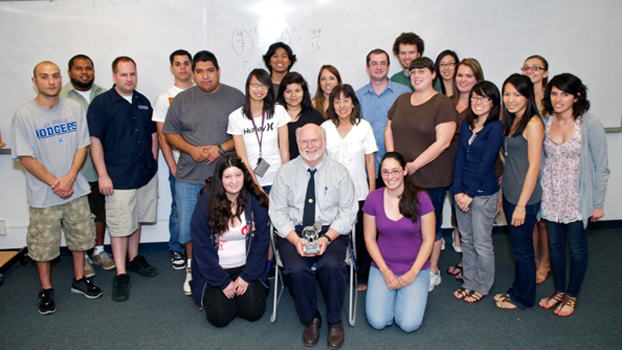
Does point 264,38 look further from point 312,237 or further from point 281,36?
point 312,237

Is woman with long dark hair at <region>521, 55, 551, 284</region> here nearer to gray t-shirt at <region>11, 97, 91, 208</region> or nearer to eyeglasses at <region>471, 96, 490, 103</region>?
eyeglasses at <region>471, 96, 490, 103</region>

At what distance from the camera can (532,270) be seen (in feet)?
8.89

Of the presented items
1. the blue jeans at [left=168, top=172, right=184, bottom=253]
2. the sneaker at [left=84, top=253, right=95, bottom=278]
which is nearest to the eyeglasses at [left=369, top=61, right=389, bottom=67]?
the blue jeans at [left=168, top=172, right=184, bottom=253]

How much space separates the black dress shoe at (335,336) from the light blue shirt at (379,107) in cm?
135

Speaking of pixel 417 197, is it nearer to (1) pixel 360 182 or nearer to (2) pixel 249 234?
(1) pixel 360 182

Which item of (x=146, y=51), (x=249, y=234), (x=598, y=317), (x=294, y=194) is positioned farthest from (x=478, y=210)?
(x=146, y=51)

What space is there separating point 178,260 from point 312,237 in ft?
5.63

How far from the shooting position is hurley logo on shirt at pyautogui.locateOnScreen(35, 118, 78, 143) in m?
2.83

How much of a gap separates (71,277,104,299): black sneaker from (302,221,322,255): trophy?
1769 mm

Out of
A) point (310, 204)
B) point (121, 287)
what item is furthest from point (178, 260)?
point (310, 204)

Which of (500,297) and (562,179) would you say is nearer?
(562,179)

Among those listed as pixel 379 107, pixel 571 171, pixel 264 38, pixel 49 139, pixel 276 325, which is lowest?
pixel 276 325

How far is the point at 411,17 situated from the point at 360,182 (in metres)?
1.96

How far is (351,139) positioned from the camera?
2936 mm
